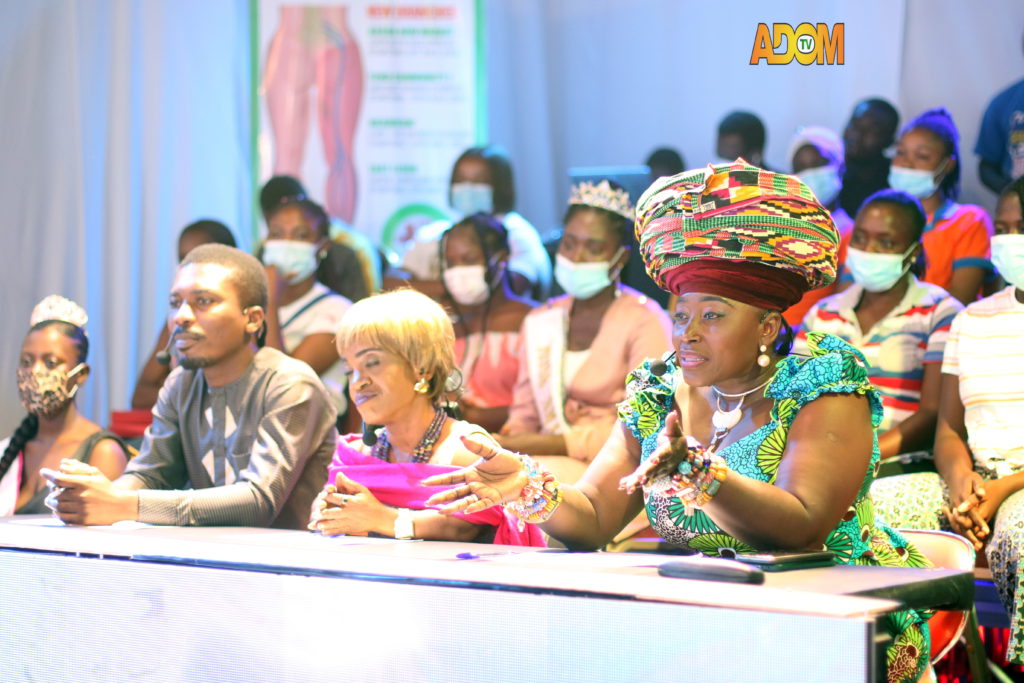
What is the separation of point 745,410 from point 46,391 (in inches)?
112

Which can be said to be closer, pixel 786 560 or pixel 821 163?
pixel 786 560

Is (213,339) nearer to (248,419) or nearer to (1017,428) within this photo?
(248,419)

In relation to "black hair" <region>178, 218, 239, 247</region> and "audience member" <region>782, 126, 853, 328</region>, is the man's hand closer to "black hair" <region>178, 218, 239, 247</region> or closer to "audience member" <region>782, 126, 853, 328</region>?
"black hair" <region>178, 218, 239, 247</region>

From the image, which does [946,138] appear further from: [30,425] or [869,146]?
[30,425]

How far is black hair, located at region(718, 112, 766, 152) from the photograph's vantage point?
6.66 meters

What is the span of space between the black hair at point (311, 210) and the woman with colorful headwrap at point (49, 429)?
1671mm

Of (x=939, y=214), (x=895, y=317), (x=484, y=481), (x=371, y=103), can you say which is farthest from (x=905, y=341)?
(x=371, y=103)

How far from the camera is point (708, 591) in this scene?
188 centimetres

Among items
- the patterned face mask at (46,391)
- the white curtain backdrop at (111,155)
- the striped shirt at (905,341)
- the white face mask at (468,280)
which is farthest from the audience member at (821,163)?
the patterned face mask at (46,391)

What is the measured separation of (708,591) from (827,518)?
29.1 inches

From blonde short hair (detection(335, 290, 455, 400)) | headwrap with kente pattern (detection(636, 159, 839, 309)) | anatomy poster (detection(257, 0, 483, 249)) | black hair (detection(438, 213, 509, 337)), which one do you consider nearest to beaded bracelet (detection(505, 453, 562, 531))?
headwrap with kente pattern (detection(636, 159, 839, 309))

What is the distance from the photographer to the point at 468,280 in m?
5.77

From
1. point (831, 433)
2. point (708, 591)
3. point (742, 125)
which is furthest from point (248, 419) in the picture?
point (742, 125)

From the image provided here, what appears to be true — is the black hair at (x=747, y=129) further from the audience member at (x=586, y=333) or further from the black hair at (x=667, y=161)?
the audience member at (x=586, y=333)
